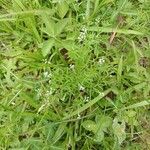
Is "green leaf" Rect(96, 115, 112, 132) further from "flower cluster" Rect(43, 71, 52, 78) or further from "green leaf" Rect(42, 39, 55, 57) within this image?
"green leaf" Rect(42, 39, 55, 57)

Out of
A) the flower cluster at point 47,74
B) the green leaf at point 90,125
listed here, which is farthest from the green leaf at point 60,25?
the green leaf at point 90,125

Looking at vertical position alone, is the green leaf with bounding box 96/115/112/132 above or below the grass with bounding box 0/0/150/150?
below

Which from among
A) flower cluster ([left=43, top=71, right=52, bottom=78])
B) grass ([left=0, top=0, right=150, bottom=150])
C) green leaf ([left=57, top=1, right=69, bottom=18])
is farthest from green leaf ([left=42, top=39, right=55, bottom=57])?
green leaf ([left=57, top=1, right=69, bottom=18])

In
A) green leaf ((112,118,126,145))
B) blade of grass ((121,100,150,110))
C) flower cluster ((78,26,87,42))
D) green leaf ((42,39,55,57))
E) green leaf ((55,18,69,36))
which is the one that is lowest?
green leaf ((112,118,126,145))

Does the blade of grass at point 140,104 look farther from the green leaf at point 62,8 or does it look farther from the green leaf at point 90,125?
the green leaf at point 62,8

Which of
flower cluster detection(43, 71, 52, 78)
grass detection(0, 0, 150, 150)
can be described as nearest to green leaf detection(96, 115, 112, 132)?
grass detection(0, 0, 150, 150)

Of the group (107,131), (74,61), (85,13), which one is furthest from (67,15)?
(107,131)

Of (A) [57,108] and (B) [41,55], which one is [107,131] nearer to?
(A) [57,108]

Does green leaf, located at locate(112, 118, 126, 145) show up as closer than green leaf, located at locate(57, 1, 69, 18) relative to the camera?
Yes
